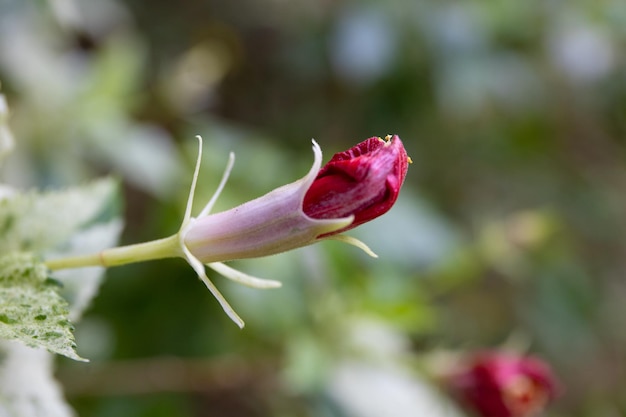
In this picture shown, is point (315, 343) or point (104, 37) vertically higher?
point (104, 37)

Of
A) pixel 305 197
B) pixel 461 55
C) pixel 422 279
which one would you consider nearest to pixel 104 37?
pixel 461 55

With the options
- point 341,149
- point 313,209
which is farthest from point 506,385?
point 341,149

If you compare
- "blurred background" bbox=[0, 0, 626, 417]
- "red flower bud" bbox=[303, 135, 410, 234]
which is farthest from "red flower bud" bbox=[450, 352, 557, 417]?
"red flower bud" bbox=[303, 135, 410, 234]

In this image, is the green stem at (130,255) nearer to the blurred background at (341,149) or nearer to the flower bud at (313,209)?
the flower bud at (313,209)

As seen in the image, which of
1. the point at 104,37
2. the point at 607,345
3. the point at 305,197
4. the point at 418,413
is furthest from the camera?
the point at 607,345

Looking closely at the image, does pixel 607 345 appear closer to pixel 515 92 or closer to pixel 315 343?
pixel 515 92

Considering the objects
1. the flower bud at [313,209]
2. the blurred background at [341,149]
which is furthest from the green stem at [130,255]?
the blurred background at [341,149]
